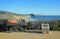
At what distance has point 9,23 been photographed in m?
15.3

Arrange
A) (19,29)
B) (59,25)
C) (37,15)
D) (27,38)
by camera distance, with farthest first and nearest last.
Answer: (37,15), (59,25), (19,29), (27,38)

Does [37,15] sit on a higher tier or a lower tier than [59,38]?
higher

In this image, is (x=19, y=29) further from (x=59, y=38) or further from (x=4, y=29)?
(x=59, y=38)

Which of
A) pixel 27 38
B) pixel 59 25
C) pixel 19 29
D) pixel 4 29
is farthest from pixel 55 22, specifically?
pixel 27 38

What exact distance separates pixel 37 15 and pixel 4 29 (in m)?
5.64

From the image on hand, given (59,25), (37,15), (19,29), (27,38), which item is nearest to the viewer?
(27,38)

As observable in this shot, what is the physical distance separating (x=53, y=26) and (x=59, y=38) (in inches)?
166

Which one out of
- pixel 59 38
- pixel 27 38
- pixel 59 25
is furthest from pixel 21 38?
pixel 59 25

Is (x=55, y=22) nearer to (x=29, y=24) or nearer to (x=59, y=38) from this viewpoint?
(x=29, y=24)

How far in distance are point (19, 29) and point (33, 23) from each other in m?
1.61

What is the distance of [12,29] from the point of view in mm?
15062

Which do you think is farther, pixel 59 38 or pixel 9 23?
pixel 9 23

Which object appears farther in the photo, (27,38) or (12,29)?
(12,29)

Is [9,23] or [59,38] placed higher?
[9,23]
